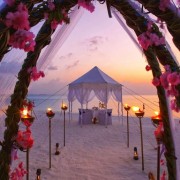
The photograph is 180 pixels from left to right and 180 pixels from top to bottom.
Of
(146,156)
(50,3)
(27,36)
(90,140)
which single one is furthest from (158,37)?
(90,140)

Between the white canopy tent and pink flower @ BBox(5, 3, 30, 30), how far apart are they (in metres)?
12.8

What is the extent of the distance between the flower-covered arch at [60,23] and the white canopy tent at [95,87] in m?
11.9

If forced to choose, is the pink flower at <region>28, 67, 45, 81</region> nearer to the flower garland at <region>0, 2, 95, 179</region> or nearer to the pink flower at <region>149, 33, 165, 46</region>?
the flower garland at <region>0, 2, 95, 179</region>

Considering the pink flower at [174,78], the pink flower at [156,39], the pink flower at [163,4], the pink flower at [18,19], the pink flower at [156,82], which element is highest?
the pink flower at [163,4]

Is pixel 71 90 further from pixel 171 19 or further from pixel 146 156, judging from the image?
pixel 171 19

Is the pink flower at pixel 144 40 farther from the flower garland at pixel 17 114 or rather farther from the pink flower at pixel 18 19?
the pink flower at pixel 18 19

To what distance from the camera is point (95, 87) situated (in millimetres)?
14406

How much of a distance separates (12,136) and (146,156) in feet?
20.4

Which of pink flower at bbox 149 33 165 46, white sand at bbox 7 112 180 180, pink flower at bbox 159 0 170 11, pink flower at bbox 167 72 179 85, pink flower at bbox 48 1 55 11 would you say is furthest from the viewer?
white sand at bbox 7 112 180 180

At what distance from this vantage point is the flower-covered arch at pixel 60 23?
1318mm

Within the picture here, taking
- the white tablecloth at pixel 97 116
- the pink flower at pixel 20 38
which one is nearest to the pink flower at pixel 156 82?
the pink flower at pixel 20 38

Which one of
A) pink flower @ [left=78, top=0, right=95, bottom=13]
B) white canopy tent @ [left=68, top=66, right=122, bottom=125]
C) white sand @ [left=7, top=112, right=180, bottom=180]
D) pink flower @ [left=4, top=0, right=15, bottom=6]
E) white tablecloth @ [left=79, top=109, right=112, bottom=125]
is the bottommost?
white sand @ [left=7, top=112, right=180, bottom=180]

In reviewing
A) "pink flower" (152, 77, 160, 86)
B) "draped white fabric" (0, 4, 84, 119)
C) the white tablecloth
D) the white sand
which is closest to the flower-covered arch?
"pink flower" (152, 77, 160, 86)

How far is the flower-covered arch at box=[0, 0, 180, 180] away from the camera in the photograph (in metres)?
1.32
